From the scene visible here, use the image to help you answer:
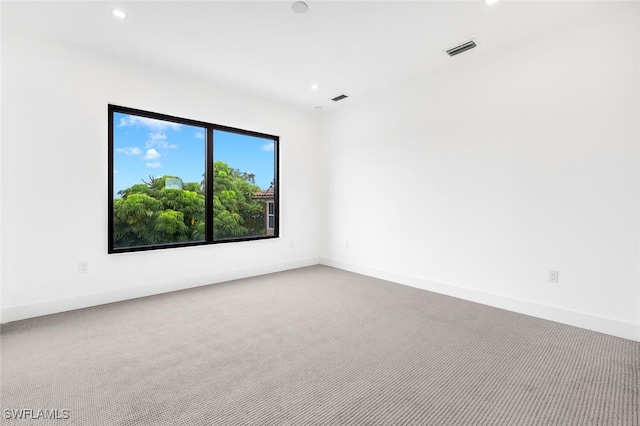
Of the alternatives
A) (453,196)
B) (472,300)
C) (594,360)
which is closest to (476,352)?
(594,360)

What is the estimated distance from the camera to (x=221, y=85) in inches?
161

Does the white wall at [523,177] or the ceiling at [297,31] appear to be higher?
the ceiling at [297,31]

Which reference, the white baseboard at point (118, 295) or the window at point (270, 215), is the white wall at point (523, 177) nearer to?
the window at point (270, 215)

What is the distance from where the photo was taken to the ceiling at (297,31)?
8.22ft

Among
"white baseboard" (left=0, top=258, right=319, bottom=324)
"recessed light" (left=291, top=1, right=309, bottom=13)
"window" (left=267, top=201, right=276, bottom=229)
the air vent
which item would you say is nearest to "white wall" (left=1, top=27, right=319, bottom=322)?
"white baseboard" (left=0, top=258, right=319, bottom=324)

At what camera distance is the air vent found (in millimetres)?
→ 3039

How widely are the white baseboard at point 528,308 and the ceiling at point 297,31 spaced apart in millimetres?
2640

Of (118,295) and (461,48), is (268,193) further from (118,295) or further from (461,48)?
(461,48)

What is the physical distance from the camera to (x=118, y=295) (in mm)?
3330

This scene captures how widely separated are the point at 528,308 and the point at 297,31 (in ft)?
11.6

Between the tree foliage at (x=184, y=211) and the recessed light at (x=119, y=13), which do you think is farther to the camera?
the tree foliage at (x=184, y=211)

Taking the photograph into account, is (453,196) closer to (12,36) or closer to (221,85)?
(221,85)

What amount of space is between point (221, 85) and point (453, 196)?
338cm

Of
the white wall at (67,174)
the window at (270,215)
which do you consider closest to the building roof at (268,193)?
the window at (270,215)
